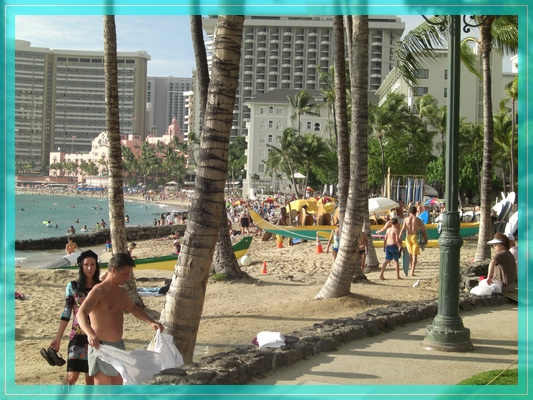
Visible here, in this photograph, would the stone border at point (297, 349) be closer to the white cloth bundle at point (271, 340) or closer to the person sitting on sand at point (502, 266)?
the white cloth bundle at point (271, 340)

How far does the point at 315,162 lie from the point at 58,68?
46.7 m

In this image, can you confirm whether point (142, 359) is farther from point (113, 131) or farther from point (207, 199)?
point (113, 131)

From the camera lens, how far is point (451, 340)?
7.36 metres

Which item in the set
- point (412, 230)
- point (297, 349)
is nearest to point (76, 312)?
point (297, 349)

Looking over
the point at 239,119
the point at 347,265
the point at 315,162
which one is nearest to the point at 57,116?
the point at 239,119

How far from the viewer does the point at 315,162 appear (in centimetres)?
6444

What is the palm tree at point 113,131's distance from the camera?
11.1 meters

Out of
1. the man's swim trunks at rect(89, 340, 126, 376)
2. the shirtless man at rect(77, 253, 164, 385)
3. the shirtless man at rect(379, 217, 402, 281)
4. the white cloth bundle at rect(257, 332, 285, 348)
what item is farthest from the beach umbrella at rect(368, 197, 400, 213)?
the man's swim trunks at rect(89, 340, 126, 376)

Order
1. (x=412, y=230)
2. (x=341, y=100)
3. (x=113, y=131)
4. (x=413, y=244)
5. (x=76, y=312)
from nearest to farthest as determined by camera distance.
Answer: (x=76, y=312) → (x=113, y=131) → (x=341, y=100) → (x=412, y=230) → (x=413, y=244)

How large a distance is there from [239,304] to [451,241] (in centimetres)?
660

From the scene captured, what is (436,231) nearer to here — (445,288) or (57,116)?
(445,288)

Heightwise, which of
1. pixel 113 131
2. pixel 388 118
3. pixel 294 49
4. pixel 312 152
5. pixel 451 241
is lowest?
pixel 451 241

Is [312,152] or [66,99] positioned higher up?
[66,99]

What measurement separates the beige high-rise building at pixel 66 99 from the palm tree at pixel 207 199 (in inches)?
2419
